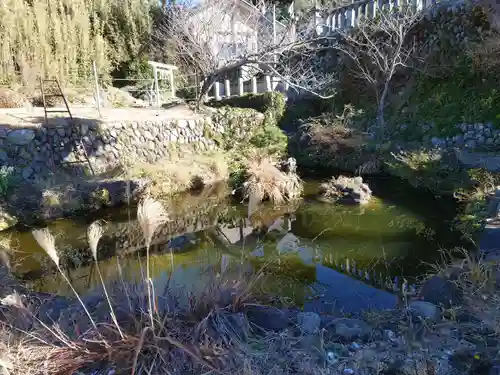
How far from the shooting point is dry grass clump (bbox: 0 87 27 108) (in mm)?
9516

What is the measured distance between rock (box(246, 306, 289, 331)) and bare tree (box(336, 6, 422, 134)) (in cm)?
801

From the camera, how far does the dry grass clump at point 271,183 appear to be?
7332 mm

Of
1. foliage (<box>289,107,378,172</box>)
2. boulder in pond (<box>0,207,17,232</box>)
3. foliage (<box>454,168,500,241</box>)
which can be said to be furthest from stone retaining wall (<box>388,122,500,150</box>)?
boulder in pond (<box>0,207,17,232</box>)

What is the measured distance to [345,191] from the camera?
741 centimetres

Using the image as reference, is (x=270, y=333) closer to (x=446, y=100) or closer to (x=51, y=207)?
(x=51, y=207)

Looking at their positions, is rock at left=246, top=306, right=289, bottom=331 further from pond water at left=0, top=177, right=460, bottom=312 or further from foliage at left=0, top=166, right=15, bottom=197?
foliage at left=0, top=166, right=15, bottom=197

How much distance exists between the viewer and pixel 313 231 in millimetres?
5930

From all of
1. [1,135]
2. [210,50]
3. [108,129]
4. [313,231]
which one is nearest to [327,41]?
[210,50]

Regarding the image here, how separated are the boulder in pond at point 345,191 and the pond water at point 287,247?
0.21 metres

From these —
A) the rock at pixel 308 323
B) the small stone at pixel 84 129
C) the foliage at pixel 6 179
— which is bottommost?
the rock at pixel 308 323

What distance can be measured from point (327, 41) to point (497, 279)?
38.2 feet

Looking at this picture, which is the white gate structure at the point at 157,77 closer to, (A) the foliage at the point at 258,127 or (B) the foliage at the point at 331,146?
(A) the foliage at the point at 258,127

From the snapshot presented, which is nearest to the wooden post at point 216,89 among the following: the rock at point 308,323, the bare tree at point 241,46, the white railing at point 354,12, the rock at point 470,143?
the bare tree at point 241,46

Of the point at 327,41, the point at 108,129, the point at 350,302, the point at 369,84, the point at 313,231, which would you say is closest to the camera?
the point at 350,302
